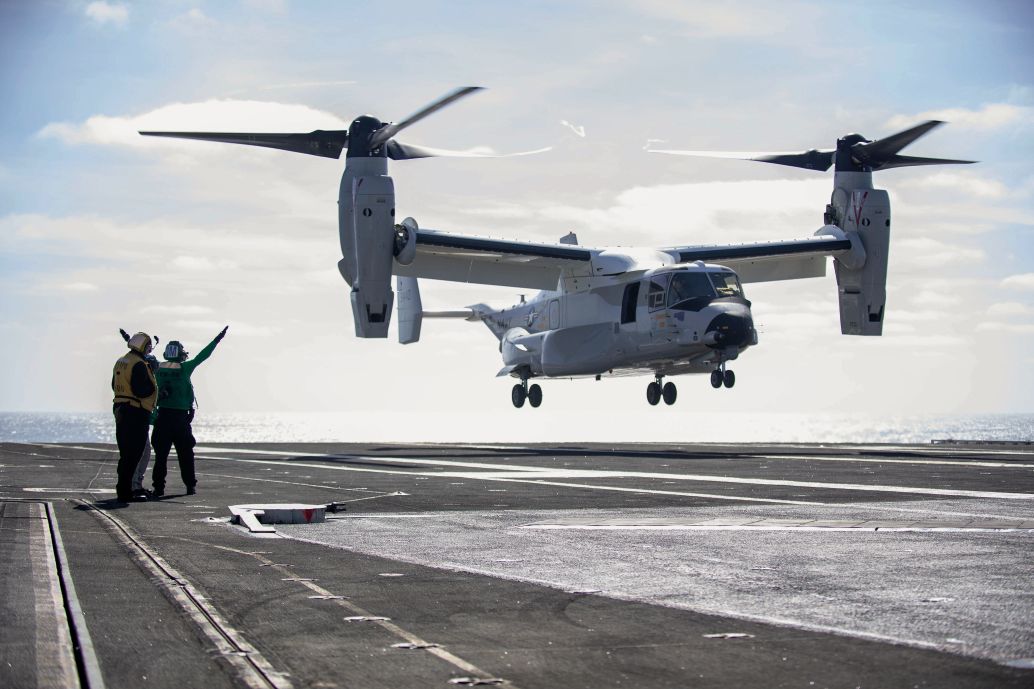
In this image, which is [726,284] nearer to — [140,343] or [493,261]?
[493,261]

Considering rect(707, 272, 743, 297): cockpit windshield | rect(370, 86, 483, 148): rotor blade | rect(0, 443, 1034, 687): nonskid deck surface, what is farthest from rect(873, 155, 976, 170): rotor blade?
rect(0, 443, 1034, 687): nonskid deck surface

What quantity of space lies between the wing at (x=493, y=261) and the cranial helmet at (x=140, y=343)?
24932 mm

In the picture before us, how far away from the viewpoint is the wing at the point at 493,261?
41.5 metres

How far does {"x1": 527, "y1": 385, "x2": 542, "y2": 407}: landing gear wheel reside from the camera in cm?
4806

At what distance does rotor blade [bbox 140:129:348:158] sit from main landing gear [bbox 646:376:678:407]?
13677 mm

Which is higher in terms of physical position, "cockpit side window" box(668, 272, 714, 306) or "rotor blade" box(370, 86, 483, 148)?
"rotor blade" box(370, 86, 483, 148)

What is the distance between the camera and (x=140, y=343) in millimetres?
14961

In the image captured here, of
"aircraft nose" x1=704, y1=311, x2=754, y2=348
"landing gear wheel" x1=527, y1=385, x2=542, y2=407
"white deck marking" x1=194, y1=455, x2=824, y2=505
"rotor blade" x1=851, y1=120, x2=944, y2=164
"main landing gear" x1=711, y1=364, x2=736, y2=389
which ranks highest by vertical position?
"rotor blade" x1=851, y1=120, x2=944, y2=164

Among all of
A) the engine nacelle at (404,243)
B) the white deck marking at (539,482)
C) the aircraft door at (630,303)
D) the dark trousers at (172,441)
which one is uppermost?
the engine nacelle at (404,243)

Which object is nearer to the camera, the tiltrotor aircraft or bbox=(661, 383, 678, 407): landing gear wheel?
the tiltrotor aircraft

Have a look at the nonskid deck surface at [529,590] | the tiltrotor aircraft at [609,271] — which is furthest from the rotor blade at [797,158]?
the nonskid deck surface at [529,590]

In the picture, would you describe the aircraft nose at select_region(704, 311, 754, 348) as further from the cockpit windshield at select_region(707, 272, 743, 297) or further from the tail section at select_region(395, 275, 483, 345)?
the tail section at select_region(395, 275, 483, 345)

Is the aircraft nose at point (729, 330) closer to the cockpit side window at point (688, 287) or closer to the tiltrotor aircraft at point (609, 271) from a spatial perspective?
the tiltrotor aircraft at point (609, 271)

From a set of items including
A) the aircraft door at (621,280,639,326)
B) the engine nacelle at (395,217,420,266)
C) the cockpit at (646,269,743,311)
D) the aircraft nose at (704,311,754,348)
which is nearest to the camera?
the aircraft nose at (704,311,754,348)
